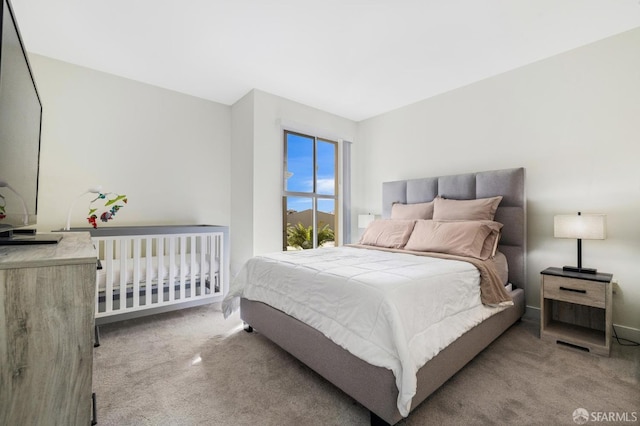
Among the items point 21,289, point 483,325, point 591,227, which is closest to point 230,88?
point 21,289

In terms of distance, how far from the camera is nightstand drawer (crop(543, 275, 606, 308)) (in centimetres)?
208

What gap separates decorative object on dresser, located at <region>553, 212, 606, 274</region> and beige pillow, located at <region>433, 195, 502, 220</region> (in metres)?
0.51

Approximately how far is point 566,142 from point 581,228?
0.91 m

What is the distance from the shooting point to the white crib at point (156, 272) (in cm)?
240

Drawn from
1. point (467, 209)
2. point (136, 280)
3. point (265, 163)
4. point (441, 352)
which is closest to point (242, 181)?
point (265, 163)

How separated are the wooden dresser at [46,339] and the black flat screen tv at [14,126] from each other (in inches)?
16.2

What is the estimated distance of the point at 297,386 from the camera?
66.9 inches

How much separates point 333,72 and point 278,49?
0.68m

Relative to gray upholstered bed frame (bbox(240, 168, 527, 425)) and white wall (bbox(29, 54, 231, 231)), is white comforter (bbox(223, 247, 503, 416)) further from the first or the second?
white wall (bbox(29, 54, 231, 231))

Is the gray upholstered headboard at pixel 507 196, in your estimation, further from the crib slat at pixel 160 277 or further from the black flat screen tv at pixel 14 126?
the black flat screen tv at pixel 14 126

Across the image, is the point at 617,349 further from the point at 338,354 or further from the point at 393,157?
the point at 393,157

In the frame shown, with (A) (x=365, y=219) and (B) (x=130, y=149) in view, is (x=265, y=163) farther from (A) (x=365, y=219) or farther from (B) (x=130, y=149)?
(A) (x=365, y=219)

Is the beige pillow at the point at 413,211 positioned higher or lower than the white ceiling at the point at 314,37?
lower

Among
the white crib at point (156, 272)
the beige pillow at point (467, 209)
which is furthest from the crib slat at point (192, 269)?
the beige pillow at point (467, 209)
